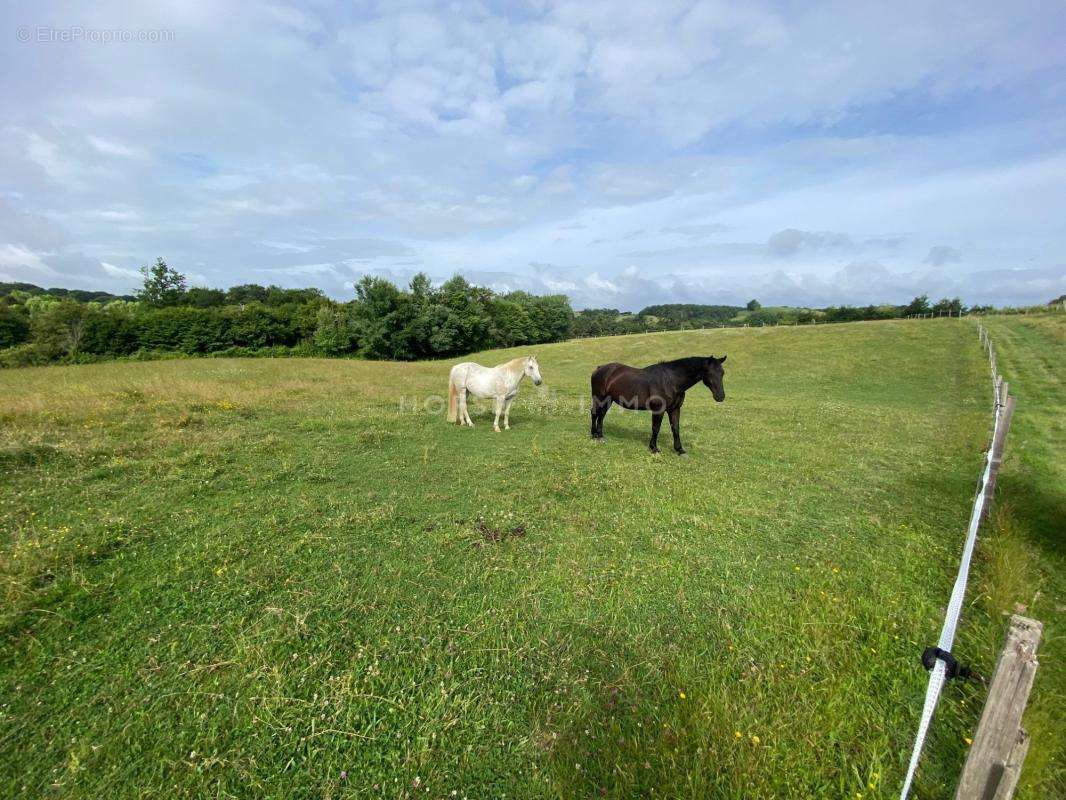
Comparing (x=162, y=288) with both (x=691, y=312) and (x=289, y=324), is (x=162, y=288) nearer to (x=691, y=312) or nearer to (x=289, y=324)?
(x=289, y=324)

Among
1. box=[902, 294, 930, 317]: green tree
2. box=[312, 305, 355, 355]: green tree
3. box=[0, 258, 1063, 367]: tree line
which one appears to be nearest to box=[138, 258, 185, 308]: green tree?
box=[0, 258, 1063, 367]: tree line

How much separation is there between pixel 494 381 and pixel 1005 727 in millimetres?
10602

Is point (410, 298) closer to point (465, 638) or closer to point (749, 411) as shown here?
point (749, 411)

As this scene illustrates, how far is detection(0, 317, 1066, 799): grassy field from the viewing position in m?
2.73

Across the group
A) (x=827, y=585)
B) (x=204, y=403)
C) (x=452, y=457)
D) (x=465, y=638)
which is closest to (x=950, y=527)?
(x=827, y=585)

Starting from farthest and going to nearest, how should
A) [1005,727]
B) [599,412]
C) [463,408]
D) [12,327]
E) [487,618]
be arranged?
[12,327] → [463,408] → [599,412] → [487,618] → [1005,727]

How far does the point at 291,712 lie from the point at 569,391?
19.4 metres

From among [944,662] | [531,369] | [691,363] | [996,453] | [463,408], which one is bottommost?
[463,408]

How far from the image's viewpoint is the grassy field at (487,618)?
2734mm

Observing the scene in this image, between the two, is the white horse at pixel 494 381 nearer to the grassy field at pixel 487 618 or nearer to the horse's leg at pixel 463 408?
the horse's leg at pixel 463 408

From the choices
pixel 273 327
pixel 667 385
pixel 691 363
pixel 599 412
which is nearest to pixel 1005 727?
pixel 667 385

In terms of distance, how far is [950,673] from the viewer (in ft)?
7.57

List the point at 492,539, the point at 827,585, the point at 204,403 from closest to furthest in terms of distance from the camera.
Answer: the point at 827,585 → the point at 492,539 → the point at 204,403

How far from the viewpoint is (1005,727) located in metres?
1.96
